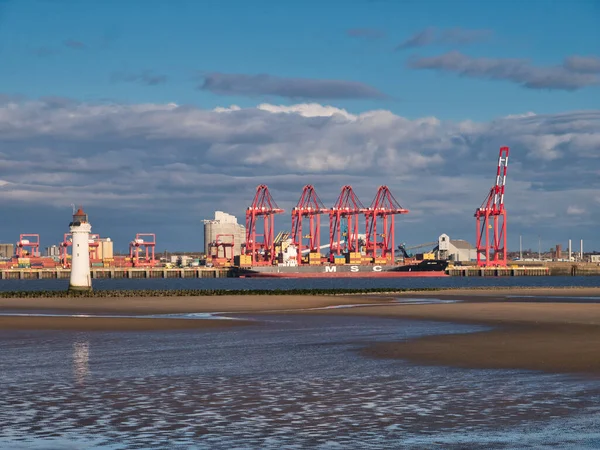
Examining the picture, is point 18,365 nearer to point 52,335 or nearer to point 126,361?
point 126,361

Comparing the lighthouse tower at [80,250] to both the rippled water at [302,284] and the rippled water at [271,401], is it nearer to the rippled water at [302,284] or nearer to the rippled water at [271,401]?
the rippled water at [302,284]

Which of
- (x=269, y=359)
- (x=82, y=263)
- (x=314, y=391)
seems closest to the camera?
(x=314, y=391)

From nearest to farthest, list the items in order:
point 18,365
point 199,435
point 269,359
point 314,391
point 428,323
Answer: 1. point 199,435
2. point 314,391
3. point 18,365
4. point 269,359
5. point 428,323

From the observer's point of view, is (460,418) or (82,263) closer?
(460,418)

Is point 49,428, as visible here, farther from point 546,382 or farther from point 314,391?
point 546,382

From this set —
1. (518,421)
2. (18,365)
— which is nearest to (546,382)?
(518,421)

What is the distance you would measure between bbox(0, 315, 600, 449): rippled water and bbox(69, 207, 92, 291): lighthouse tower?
51210 mm

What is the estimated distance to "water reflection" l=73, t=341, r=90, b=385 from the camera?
71.5ft

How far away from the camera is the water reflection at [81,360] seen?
2179 cm

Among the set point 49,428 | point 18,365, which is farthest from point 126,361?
point 49,428

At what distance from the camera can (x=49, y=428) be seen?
14992 millimetres

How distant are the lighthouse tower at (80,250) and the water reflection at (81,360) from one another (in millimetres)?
49649

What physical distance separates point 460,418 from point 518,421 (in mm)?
1010

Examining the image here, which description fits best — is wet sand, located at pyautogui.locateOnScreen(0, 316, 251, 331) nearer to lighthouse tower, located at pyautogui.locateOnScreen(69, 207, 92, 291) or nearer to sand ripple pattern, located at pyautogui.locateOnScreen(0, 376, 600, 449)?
sand ripple pattern, located at pyautogui.locateOnScreen(0, 376, 600, 449)
